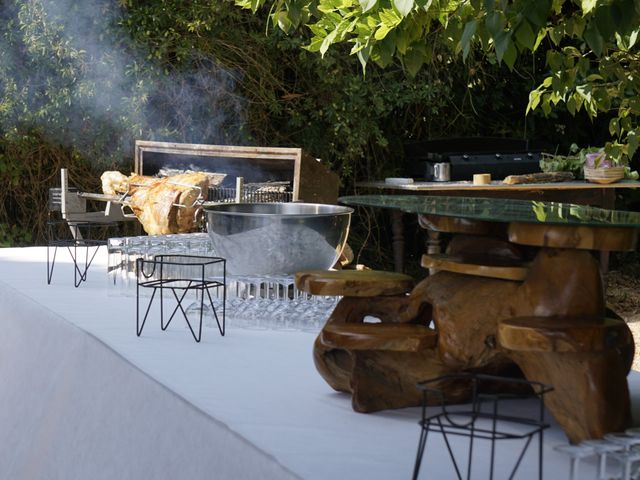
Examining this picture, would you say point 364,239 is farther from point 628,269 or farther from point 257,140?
point 628,269

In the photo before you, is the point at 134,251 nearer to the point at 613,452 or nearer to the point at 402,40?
the point at 402,40

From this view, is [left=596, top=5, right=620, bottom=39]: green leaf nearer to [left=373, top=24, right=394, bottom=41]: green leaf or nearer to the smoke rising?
[left=373, top=24, right=394, bottom=41]: green leaf

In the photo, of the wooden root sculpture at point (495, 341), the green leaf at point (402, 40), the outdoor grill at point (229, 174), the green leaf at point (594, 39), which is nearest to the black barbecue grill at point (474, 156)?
the outdoor grill at point (229, 174)

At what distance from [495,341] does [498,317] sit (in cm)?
5

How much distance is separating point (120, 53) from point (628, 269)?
4.69 metres

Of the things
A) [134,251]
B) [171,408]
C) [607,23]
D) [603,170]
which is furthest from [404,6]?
[603,170]

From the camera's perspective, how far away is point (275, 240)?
3035mm

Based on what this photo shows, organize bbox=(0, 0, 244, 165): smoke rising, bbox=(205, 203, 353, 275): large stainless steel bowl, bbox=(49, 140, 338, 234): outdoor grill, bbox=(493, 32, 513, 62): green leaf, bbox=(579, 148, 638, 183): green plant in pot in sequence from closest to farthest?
bbox=(493, 32, 513, 62): green leaf
bbox=(205, 203, 353, 275): large stainless steel bowl
bbox=(49, 140, 338, 234): outdoor grill
bbox=(579, 148, 638, 183): green plant in pot
bbox=(0, 0, 244, 165): smoke rising

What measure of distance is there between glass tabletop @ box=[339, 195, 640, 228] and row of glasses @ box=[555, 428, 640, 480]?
383mm

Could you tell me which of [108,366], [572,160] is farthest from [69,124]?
[108,366]

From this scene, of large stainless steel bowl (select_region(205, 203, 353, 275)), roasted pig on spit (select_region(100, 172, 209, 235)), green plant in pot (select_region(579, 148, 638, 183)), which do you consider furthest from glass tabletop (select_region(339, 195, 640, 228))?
green plant in pot (select_region(579, 148, 638, 183))

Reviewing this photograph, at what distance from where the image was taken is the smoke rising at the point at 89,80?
6.80 m

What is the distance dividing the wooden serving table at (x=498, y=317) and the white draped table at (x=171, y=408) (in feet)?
0.30

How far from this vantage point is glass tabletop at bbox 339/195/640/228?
1.75 m
